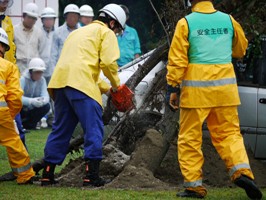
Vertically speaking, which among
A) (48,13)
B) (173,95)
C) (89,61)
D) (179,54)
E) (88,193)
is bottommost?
(88,193)

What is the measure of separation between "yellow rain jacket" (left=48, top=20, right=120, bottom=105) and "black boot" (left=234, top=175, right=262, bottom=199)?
69.8 inches

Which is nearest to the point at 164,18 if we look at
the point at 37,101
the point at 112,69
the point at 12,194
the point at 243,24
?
the point at 243,24

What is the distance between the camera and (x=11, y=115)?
35.3 ft

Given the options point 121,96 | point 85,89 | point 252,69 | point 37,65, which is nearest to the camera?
point 85,89

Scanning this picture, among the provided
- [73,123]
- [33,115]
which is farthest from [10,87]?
[33,115]

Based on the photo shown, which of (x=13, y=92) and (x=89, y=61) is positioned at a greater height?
(x=89, y=61)

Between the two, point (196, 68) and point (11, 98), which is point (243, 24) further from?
point (11, 98)

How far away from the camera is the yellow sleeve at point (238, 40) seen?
998 centimetres

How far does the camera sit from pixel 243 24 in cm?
1155

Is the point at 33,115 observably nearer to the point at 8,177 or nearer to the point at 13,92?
the point at 8,177

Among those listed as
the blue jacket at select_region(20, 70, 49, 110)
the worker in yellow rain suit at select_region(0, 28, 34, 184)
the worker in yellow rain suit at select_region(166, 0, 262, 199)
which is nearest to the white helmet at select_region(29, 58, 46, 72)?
the blue jacket at select_region(20, 70, 49, 110)

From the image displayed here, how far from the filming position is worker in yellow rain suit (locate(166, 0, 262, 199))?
9.70 m

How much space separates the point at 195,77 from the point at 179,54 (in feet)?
0.91

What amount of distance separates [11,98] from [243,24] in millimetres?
2775
